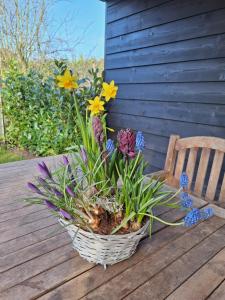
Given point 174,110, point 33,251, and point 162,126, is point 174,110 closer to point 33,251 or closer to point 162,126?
point 162,126

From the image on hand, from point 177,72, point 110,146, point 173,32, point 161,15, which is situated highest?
point 161,15

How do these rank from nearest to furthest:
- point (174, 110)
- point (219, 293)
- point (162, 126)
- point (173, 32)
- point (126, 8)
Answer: point (219, 293), point (173, 32), point (174, 110), point (162, 126), point (126, 8)

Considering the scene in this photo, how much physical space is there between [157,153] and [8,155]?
2.32 metres

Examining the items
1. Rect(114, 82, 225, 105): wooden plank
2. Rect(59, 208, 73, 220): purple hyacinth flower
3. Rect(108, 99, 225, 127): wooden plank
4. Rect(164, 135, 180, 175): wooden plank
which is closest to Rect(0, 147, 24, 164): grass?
Rect(108, 99, 225, 127): wooden plank

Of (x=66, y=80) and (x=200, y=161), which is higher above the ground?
(x=66, y=80)

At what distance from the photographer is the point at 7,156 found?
3430mm

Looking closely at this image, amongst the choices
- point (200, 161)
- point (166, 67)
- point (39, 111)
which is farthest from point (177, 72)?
point (39, 111)

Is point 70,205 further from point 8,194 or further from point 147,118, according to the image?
point 147,118

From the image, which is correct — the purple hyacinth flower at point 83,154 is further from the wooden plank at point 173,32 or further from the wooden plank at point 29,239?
the wooden plank at point 173,32

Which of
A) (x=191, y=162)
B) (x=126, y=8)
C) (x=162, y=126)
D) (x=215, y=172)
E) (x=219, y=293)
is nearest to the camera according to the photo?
(x=219, y=293)

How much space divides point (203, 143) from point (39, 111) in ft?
8.95

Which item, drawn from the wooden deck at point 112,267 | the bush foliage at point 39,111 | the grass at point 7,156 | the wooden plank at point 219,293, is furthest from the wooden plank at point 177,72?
the grass at point 7,156

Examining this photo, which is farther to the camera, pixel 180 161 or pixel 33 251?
pixel 180 161

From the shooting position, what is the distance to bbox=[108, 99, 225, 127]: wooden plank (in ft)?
6.05
